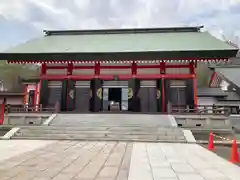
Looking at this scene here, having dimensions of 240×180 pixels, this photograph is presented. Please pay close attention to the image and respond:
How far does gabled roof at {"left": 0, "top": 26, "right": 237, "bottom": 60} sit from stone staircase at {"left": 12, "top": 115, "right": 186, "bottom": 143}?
490 cm

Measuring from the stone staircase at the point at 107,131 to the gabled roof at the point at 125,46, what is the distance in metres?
4.90

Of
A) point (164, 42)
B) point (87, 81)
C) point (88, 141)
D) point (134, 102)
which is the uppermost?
point (164, 42)

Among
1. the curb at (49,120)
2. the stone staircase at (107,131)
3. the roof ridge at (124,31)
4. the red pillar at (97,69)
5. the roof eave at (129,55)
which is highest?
the roof ridge at (124,31)

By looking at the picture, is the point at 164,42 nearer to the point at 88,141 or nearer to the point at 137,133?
the point at 137,133

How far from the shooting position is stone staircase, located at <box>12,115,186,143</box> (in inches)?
491

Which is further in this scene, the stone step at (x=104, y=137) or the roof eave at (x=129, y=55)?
the roof eave at (x=129, y=55)

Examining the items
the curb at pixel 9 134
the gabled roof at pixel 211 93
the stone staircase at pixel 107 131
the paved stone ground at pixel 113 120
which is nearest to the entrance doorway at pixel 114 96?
the paved stone ground at pixel 113 120

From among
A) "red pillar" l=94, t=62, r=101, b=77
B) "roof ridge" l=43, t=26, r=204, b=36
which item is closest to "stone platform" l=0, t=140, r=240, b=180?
"red pillar" l=94, t=62, r=101, b=77

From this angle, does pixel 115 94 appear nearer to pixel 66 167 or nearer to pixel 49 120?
pixel 49 120

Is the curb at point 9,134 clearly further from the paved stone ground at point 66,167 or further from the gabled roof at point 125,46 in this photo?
the gabled roof at point 125,46

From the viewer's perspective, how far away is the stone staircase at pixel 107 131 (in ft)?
40.9

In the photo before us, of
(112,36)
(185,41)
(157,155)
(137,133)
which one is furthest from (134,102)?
(157,155)

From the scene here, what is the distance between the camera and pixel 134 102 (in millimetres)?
18016

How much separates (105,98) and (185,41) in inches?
307
